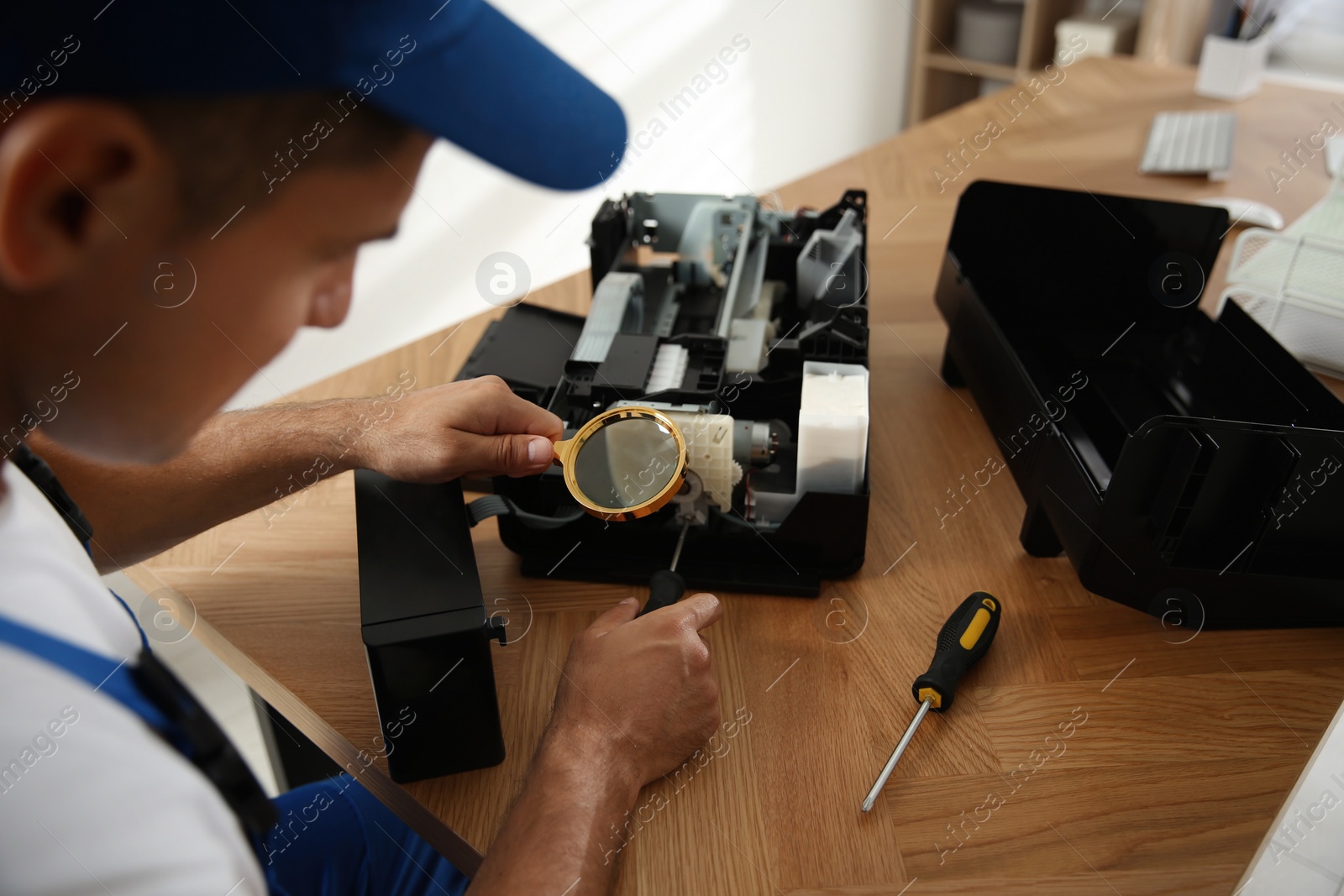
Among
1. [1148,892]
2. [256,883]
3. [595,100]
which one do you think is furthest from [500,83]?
[1148,892]

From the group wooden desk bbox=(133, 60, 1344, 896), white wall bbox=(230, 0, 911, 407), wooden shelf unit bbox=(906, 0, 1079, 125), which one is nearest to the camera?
wooden desk bbox=(133, 60, 1344, 896)

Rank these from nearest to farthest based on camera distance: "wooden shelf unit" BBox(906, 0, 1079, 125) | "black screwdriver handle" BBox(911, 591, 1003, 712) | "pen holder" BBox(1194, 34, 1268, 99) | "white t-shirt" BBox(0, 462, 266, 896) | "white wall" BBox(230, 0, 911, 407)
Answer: "white t-shirt" BBox(0, 462, 266, 896)
"black screwdriver handle" BBox(911, 591, 1003, 712)
"white wall" BBox(230, 0, 911, 407)
"pen holder" BBox(1194, 34, 1268, 99)
"wooden shelf unit" BBox(906, 0, 1079, 125)

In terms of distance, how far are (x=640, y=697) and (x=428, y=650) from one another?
0.19 metres

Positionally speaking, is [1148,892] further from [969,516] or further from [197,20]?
[197,20]

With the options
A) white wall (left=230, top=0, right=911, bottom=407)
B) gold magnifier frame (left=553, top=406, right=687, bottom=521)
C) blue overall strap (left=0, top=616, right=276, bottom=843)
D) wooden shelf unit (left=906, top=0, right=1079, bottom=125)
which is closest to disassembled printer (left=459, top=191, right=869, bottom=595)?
gold magnifier frame (left=553, top=406, right=687, bottom=521)

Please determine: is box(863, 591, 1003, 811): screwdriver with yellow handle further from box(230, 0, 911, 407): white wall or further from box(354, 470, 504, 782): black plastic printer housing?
box(230, 0, 911, 407): white wall

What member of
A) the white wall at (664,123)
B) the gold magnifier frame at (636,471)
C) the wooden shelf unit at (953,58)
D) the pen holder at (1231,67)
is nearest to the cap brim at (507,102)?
the gold magnifier frame at (636,471)

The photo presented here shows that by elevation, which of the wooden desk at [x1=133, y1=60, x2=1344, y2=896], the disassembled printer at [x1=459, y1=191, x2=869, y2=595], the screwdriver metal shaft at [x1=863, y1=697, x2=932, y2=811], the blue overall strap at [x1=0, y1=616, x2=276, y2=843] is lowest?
the wooden desk at [x1=133, y1=60, x2=1344, y2=896]

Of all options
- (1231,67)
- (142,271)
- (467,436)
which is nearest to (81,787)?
(142,271)

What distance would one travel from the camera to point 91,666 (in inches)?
17.7

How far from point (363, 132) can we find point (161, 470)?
77cm

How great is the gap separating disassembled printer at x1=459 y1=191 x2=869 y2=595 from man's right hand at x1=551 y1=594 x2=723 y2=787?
0.15 metres

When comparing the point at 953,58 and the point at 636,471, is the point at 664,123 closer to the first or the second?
the point at 953,58

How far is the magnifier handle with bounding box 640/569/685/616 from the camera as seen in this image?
0.90 metres
